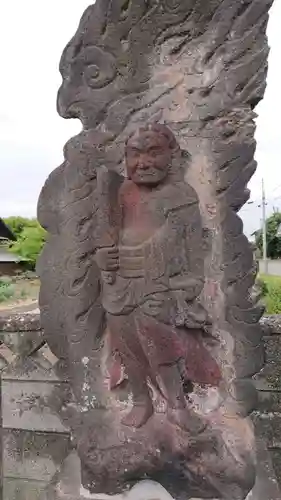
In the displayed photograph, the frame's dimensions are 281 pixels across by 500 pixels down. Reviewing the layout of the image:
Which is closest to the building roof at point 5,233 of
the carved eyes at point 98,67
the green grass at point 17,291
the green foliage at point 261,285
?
the green grass at point 17,291

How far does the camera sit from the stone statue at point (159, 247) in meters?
2.53

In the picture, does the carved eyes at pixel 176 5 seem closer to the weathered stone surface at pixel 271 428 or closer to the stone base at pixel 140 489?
the stone base at pixel 140 489

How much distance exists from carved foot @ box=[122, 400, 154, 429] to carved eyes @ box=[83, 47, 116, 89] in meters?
1.71

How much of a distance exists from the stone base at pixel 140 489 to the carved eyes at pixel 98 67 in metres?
2.12

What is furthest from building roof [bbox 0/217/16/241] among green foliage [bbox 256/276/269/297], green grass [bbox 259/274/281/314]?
green foliage [bbox 256/276/269/297]

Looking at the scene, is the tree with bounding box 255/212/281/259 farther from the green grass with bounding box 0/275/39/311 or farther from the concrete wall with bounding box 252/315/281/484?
the concrete wall with bounding box 252/315/281/484

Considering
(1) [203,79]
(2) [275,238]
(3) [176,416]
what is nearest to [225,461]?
(3) [176,416]

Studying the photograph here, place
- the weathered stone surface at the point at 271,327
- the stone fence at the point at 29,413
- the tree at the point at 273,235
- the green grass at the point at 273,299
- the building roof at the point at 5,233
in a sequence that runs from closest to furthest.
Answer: the weathered stone surface at the point at 271,327 → the stone fence at the point at 29,413 → the green grass at the point at 273,299 → the building roof at the point at 5,233 → the tree at the point at 273,235

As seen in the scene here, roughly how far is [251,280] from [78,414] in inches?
45.5

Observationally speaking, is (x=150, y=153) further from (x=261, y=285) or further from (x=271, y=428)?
(x=261, y=285)

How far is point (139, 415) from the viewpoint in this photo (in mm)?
2613

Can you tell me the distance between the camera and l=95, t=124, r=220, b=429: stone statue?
2523mm

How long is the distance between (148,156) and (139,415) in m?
1.31

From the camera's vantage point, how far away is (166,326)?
2.53 meters
